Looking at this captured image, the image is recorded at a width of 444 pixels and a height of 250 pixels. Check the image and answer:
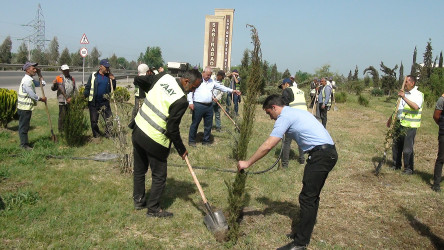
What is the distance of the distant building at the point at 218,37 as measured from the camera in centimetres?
3703

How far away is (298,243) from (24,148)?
5.68m

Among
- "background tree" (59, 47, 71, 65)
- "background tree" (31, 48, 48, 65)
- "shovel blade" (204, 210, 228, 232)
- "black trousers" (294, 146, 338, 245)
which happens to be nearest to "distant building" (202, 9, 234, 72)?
"background tree" (59, 47, 71, 65)

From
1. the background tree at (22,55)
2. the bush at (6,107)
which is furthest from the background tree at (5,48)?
the bush at (6,107)

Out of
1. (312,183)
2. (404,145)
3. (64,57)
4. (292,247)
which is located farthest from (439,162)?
(64,57)

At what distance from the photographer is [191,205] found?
4.62m

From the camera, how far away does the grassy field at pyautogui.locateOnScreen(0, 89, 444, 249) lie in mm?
3732

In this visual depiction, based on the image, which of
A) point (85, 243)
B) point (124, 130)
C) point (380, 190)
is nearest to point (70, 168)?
point (124, 130)

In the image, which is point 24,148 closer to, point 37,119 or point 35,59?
point 37,119

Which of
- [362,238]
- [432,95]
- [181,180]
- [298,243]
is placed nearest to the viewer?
[298,243]

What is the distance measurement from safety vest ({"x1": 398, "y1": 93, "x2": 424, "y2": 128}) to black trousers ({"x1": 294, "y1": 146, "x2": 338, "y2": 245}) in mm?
3535

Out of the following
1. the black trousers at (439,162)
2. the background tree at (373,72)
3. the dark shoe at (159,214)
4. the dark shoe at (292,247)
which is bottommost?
the dark shoe at (292,247)

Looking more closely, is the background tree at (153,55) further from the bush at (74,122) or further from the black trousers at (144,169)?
the black trousers at (144,169)

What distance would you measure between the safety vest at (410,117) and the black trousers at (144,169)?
15.6 ft

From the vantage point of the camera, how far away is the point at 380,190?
5.78m
